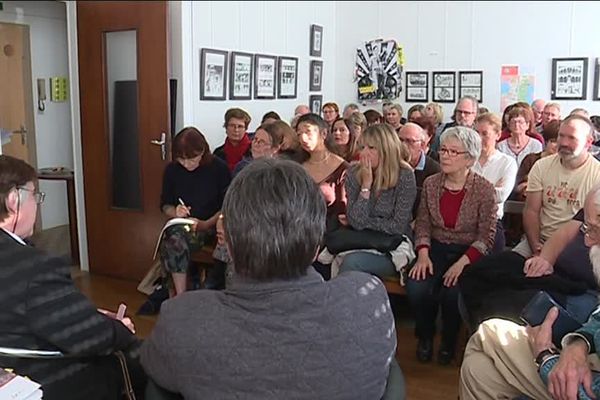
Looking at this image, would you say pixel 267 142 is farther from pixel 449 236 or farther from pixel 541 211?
pixel 541 211

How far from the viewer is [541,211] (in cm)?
350

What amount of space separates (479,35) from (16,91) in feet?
15.7

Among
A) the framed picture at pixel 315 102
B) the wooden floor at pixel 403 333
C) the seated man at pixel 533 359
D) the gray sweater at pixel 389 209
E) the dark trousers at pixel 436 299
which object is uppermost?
the framed picture at pixel 315 102

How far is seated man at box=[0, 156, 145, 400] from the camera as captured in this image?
1.59m

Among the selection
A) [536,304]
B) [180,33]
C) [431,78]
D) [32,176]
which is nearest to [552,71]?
[431,78]

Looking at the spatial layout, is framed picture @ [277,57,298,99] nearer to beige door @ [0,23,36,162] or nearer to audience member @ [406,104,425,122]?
audience member @ [406,104,425,122]

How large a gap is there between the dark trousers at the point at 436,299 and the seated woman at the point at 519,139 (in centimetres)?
159

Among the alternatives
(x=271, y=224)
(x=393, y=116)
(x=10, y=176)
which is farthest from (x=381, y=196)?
(x=393, y=116)

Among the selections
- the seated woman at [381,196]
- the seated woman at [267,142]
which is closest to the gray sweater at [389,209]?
the seated woman at [381,196]

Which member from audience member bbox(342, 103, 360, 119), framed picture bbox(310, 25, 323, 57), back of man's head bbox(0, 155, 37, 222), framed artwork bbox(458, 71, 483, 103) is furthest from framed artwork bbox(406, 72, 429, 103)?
back of man's head bbox(0, 155, 37, 222)

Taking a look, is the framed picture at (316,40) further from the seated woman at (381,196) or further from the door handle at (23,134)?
the seated woman at (381,196)

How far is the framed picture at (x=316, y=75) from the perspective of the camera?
7016 millimetres

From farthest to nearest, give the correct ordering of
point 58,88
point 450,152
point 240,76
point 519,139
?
point 58,88 → point 240,76 → point 519,139 → point 450,152

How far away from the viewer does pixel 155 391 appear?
1.33m
